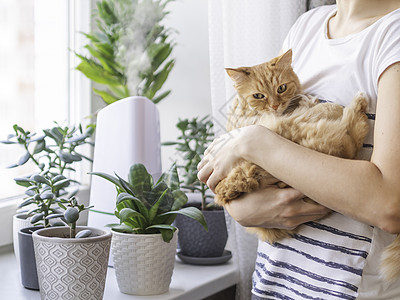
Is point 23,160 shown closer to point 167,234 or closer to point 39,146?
point 39,146

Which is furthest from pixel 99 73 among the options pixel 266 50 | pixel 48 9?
pixel 266 50

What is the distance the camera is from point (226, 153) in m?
0.92

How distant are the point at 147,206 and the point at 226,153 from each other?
30cm

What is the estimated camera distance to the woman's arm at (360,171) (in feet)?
2.49

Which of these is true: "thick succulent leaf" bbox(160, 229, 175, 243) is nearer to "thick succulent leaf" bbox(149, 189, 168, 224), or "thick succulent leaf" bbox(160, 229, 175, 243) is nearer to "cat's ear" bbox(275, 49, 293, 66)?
"thick succulent leaf" bbox(149, 189, 168, 224)

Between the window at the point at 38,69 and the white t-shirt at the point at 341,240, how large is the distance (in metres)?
0.78

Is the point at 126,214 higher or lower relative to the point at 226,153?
lower

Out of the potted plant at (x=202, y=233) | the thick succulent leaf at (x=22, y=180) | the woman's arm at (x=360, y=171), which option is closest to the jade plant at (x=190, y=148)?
the potted plant at (x=202, y=233)

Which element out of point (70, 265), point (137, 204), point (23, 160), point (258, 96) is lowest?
point (70, 265)

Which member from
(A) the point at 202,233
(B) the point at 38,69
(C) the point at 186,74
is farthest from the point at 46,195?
(C) the point at 186,74

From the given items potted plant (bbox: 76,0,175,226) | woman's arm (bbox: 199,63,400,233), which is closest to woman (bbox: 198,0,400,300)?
woman's arm (bbox: 199,63,400,233)

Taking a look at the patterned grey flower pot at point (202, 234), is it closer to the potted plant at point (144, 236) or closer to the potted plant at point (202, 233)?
the potted plant at point (202, 233)

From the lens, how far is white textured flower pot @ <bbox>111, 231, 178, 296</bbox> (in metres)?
1.11

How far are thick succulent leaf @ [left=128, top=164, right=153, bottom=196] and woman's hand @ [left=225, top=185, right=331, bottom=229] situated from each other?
0.31 m
